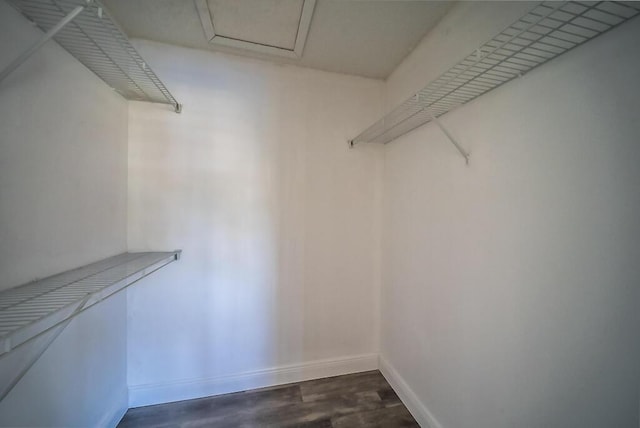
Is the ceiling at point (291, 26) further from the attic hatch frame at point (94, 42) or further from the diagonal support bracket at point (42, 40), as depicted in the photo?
the diagonal support bracket at point (42, 40)

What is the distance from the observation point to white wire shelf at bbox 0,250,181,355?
1.80 ft

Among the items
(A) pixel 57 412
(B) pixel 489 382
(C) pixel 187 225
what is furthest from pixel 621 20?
(A) pixel 57 412

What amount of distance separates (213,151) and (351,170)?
1034mm

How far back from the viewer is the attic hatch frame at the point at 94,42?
0.72 m

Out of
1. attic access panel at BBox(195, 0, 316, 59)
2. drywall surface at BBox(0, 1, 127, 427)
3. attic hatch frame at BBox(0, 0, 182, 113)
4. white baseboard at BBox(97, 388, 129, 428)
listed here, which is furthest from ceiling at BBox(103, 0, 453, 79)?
white baseboard at BBox(97, 388, 129, 428)

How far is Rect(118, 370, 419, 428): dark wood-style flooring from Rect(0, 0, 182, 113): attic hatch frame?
1.86m

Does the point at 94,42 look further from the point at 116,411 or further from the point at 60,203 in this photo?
the point at 116,411

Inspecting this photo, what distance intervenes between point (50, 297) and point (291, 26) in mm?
1663

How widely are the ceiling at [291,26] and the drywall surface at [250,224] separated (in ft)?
0.42

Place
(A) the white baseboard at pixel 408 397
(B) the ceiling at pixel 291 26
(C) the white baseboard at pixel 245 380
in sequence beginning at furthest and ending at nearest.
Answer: (C) the white baseboard at pixel 245 380 → (A) the white baseboard at pixel 408 397 → (B) the ceiling at pixel 291 26

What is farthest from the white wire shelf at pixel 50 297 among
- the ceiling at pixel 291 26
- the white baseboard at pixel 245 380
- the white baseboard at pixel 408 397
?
the white baseboard at pixel 408 397

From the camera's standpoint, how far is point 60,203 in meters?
0.98

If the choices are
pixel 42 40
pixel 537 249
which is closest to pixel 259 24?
pixel 42 40

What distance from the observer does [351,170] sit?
1837 mm
